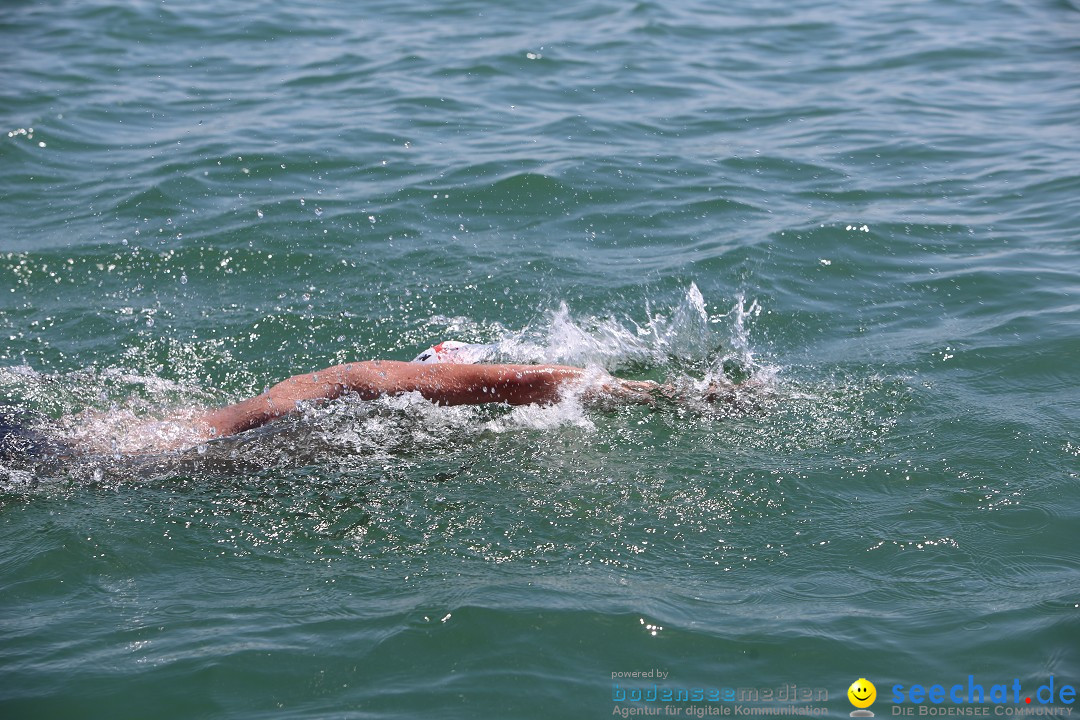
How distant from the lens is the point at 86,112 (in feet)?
34.9

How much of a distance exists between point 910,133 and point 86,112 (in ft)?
26.8

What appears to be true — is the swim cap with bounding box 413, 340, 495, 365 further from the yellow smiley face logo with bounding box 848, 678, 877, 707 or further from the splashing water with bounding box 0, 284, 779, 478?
the yellow smiley face logo with bounding box 848, 678, 877, 707

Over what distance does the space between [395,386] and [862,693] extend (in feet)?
8.88

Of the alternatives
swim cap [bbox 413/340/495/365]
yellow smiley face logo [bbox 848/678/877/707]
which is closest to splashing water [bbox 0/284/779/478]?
swim cap [bbox 413/340/495/365]

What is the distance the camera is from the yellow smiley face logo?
12.1 feet

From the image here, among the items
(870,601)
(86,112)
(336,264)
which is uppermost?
(86,112)

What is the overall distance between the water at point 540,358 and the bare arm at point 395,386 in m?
0.11

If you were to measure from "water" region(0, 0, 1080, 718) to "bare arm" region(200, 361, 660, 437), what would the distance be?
0.11 metres

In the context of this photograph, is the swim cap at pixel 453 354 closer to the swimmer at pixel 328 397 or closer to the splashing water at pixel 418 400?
the swimmer at pixel 328 397

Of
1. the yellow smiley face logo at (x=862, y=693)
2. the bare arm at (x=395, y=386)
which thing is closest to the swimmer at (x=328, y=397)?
the bare arm at (x=395, y=386)

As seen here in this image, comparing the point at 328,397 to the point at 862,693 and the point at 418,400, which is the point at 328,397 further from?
the point at 862,693

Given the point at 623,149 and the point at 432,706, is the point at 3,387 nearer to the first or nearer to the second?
the point at 432,706

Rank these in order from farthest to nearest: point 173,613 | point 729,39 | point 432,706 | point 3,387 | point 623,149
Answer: point 729,39
point 623,149
point 3,387
point 173,613
point 432,706

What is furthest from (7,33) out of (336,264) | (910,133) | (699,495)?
(699,495)
